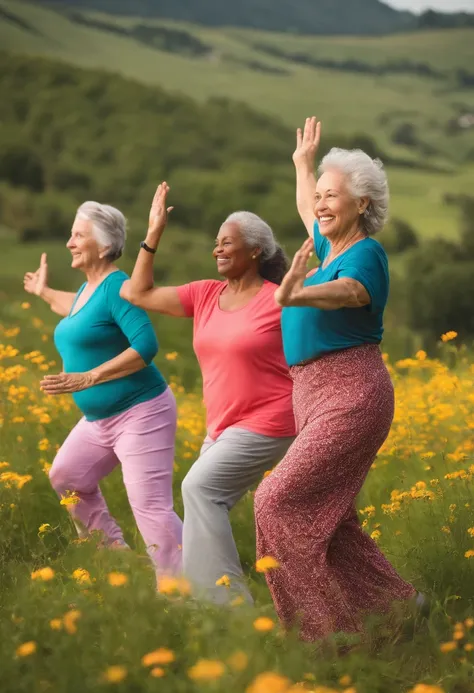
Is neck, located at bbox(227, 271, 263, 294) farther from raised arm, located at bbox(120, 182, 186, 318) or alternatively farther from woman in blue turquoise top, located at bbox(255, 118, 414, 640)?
woman in blue turquoise top, located at bbox(255, 118, 414, 640)

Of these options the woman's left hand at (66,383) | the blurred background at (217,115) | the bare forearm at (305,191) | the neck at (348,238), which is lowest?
the woman's left hand at (66,383)

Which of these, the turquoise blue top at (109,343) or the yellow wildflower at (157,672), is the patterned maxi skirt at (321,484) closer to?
the turquoise blue top at (109,343)

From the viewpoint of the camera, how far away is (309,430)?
3943 mm

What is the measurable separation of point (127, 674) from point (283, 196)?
31.2 meters

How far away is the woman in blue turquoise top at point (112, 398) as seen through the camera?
4977 millimetres

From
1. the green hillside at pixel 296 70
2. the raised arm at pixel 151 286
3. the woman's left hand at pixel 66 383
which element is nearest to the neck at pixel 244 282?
the raised arm at pixel 151 286

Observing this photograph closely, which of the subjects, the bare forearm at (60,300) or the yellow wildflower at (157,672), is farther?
the bare forearm at (60,300)

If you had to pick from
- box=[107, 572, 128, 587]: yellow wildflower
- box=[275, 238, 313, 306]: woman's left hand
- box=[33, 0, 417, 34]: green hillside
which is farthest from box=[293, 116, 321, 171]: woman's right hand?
box=[33, 0, 417, 34]: green hillside

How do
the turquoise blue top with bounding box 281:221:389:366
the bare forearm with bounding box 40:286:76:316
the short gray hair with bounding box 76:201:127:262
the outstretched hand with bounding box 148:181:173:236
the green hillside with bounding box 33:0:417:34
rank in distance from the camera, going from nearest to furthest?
the turquoise blue top with bounding box 281:221:389:366 < the outstretched hand with bounding box 148:181:173:236 < the short gray hair with bounding box 76:201:127:262 < the bare forearm with bounding box 40:286:76:316 < the green hillside with bounding box 33:0:417:34

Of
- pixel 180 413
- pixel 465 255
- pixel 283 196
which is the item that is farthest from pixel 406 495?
pixel 283 196

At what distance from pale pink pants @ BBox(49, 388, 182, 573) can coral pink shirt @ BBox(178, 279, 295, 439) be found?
61 centimetres

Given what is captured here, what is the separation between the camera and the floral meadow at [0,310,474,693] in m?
2.62

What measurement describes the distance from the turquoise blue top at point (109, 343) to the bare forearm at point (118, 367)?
0.12ft

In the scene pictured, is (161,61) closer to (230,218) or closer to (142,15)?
(142,15)
